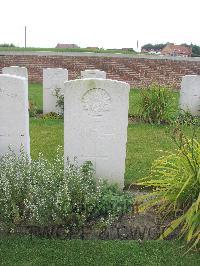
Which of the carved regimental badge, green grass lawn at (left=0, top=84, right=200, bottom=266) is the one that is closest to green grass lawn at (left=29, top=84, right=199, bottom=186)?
the carved regimental badge

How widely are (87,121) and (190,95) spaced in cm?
609

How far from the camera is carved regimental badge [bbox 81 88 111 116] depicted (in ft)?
14.3

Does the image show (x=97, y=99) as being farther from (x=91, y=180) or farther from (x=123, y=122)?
(x=91, y=180)

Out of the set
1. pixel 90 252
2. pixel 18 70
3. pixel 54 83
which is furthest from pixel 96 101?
pixel 18 70

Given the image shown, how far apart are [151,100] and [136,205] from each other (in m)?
5.13

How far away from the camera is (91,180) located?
431 centimetres

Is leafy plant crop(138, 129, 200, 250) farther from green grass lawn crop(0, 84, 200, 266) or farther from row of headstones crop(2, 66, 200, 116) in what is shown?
row of headstones crop(2, 66, 200, 116)

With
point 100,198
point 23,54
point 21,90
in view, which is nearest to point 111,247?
point 100,198

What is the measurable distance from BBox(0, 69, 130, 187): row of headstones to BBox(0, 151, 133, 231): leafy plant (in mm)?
397

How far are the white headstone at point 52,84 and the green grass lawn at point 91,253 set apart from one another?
6.34 m

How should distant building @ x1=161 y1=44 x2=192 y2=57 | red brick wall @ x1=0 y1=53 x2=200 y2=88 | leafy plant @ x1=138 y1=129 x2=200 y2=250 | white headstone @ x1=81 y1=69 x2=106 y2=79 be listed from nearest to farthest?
leafy plant @ x1=138 y1=129 x2=200 y2=250, white headstone @ x1=81 y1=69 x2=106 y2=79, red brick wall @ x1=0 y1=53 x2=200 y2=88, distant building @ x1=161 y1=44 x2=192 y2=57

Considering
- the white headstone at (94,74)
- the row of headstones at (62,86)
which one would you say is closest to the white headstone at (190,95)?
the row of headstones at (62,86)

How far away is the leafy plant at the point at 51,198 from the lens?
12.3ft

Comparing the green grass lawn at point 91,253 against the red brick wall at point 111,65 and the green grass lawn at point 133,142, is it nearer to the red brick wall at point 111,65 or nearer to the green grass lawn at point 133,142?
the green grass lawn at point 133,142
